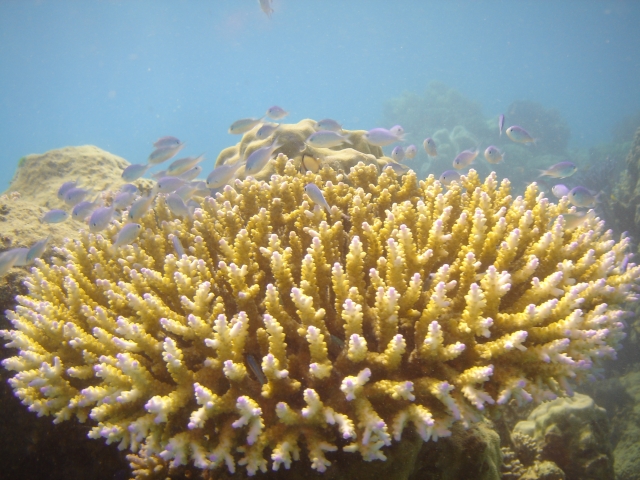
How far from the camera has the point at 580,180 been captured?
1577 cm

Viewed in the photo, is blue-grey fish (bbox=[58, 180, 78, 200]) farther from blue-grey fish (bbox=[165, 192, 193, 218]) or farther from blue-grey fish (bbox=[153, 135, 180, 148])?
blue-grey fish (bbox=[165, 192, 193, 218])

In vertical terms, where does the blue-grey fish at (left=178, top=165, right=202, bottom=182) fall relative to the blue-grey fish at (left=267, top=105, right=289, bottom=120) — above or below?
below

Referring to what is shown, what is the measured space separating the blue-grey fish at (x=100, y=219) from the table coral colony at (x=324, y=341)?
2.61 ft

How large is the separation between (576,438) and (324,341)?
469 cm

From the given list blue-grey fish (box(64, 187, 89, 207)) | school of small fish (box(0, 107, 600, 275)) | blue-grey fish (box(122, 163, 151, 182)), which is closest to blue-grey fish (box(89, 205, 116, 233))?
school of small fish (box(0, 107, 600, 275))

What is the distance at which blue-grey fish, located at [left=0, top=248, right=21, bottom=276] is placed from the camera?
10.7ft

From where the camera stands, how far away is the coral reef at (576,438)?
14.0 ft

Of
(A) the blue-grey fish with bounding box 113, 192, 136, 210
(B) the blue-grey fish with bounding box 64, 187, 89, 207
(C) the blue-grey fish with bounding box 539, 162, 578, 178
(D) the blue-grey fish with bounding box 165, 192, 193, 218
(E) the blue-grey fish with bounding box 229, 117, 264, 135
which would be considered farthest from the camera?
(C) the blue-grey fish with bounding box 539, 162, 578, 178

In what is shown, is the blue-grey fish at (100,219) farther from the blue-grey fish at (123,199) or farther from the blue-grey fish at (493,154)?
the blue-grey fish at (493,154)

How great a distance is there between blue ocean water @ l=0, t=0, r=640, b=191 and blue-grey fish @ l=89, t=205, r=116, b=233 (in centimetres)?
7038

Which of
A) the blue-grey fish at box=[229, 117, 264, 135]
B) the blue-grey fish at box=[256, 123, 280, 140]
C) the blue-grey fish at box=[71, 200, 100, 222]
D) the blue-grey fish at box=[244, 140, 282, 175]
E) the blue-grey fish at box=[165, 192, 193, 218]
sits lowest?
the blue-grey fish at box=[165, 192, 193, 218]

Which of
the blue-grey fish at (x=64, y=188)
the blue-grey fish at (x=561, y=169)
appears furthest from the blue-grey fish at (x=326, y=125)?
the blue-grey fish at (x=561, y=169)

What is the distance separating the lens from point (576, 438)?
4422mm

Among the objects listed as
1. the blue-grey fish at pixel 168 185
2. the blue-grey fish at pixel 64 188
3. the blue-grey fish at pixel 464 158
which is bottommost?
the blue-grey fish at pixel 168 185
